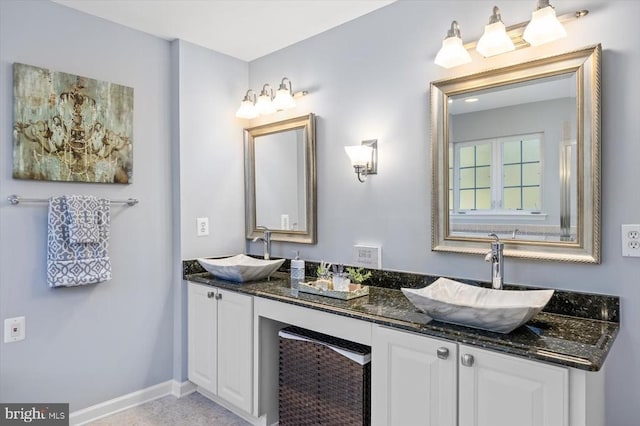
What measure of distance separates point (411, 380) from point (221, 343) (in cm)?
126

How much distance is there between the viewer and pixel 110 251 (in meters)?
2.47

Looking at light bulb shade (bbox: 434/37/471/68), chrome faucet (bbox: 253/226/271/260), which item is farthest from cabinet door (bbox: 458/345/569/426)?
chrome faucet (bbox: 253/226/271/260)

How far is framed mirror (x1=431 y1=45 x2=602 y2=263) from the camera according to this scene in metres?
1.64

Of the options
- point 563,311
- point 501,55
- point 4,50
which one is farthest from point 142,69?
point 563,311

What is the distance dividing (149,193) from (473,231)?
1.98 metres

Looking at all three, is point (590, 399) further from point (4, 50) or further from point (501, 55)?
point (4, 50)

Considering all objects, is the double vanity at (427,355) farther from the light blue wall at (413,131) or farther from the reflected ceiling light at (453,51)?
the reflected ceiling light at (453,51)

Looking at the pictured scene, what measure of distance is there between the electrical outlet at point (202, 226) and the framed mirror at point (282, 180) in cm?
33

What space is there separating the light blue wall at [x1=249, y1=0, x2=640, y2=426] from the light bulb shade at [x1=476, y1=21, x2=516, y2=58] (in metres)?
0.12

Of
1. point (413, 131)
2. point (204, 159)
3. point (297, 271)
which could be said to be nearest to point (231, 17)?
point (204, 159)

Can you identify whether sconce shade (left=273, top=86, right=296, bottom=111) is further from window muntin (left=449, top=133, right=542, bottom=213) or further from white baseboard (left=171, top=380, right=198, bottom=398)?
white baseboard (left=171, top=380, right=198, bottom=398)

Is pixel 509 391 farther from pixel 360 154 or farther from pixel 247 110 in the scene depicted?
pixel 247 110

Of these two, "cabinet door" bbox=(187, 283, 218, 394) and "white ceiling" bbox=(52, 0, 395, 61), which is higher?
"white ceiling" bbox=(52, 0, 395, 61)

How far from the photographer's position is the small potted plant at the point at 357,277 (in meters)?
2.16
